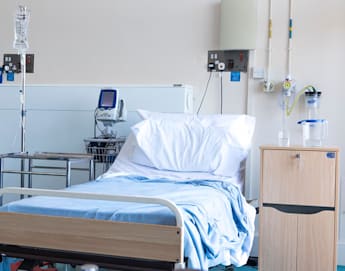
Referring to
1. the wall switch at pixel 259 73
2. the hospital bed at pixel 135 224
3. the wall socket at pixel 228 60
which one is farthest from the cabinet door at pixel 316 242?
the wall socket at pixel 228 60

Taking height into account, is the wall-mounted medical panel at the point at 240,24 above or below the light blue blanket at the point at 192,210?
above

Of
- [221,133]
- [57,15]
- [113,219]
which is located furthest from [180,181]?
[57,15]

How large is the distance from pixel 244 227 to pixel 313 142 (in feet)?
3.49

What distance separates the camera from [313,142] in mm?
3340

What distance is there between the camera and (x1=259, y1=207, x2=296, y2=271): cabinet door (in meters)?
2.90

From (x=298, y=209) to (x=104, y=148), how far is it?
145 centimetres

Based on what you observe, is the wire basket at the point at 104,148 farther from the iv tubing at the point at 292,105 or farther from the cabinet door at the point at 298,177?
the iv tubing at the point at 292,105

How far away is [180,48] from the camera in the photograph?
3.77 m

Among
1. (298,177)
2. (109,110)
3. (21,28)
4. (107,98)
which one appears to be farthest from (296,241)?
(21,28)

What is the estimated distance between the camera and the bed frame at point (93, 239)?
1795mm

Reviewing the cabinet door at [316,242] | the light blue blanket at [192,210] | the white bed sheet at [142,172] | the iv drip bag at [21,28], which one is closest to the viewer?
the light blue blanket at [192,210]

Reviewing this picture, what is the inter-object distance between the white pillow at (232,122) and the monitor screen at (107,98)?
280 mm

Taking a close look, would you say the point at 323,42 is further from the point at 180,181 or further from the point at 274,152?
the point at 180,181

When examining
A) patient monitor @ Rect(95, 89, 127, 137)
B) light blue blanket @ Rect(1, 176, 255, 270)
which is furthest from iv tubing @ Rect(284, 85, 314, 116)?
patient monitor @ Rect(95, 89, 127, 137)
